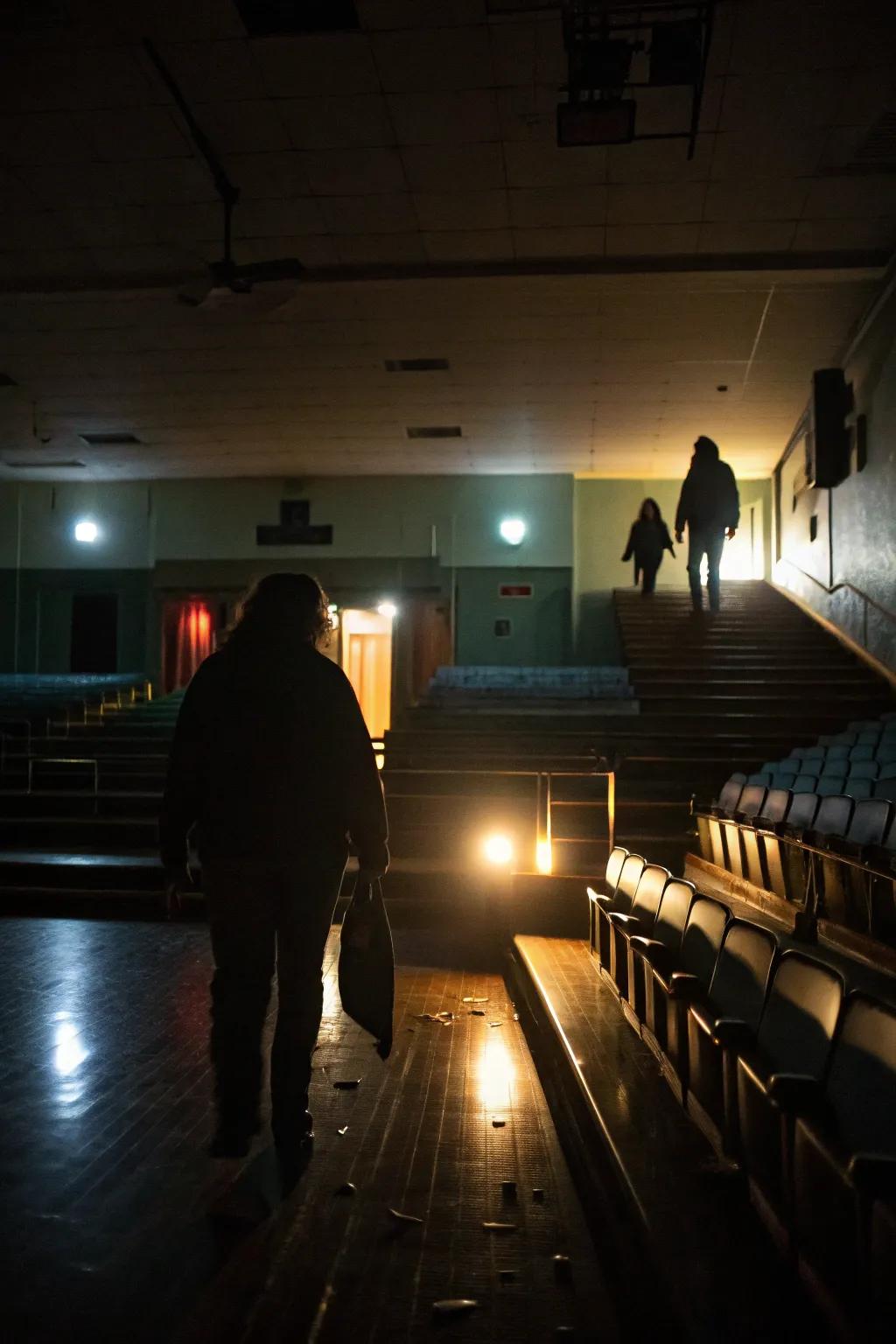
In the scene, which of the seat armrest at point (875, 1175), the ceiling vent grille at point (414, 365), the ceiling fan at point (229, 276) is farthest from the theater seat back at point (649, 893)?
the ceiling vent grille at point (414, 365)

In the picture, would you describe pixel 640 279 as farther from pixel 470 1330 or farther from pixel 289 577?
pixel 470 1330

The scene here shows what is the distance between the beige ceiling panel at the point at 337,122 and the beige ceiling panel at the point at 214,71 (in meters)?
0.25

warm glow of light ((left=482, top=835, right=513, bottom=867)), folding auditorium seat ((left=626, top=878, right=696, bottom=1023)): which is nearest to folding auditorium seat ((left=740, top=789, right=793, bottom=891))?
warm glow of light ((left=482, top=835, right=513, bottom=867))

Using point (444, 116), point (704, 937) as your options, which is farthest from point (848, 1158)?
point (444, 116)

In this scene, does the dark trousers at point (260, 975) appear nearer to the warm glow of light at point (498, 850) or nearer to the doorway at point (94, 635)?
the warm glow of light at point (498, 850)

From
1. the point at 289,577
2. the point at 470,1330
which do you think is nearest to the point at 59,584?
the point at 289,577

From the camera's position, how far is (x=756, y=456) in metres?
13.3

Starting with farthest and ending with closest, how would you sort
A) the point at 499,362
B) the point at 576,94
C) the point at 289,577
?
1. the point at 499,362
2. the point at 576,94
3. the point at 289,577

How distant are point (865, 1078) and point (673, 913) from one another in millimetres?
1524

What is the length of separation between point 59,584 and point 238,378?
5575 mm

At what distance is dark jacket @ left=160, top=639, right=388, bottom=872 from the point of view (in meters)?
2.34

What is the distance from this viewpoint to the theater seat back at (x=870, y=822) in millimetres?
4031

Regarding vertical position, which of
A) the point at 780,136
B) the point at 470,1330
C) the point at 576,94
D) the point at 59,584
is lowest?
the point at 470,1330

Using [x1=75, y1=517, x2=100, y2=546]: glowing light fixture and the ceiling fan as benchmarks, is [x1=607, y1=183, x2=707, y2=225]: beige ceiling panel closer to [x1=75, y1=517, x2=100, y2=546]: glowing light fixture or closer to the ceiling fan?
the ceiling fan
